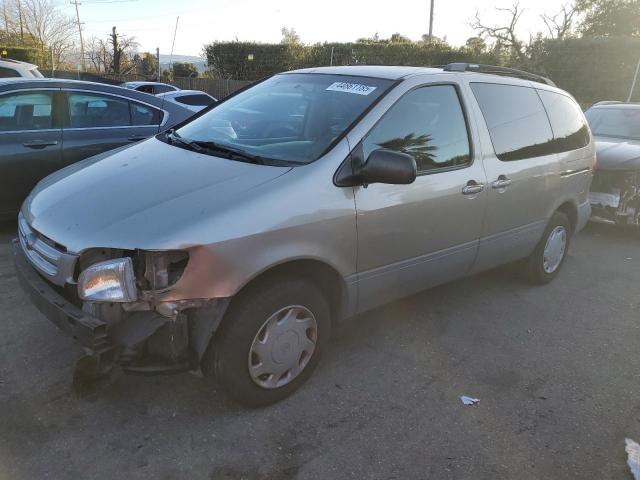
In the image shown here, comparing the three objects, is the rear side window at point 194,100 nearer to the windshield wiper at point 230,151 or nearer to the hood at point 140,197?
the windshield wiper at point 230,151

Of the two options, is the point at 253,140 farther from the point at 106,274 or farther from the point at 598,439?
the point at 598,439

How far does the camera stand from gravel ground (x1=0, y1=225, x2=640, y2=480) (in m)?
2.48

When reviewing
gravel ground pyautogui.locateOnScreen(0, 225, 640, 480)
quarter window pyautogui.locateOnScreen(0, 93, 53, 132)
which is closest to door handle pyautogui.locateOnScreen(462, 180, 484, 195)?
gravel ground pyautogui.locateOnScreen(0, 225, 640, 480)

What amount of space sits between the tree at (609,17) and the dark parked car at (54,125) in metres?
31.5

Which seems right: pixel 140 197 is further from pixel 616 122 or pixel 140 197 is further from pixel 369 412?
pixel 616 122

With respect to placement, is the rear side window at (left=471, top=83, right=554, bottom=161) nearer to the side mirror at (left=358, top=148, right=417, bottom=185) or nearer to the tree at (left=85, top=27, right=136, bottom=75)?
the side mirror at (left=358, top=148, right=417, bottom=185)

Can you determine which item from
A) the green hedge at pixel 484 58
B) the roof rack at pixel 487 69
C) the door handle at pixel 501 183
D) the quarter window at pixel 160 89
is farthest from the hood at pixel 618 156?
the quarter window at pixel 160 89

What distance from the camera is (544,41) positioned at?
77.7 ft

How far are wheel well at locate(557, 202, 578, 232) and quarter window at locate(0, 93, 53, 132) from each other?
4.94 metres

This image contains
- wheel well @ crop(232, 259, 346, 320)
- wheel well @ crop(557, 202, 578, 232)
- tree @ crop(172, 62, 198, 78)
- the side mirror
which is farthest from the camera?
tree @ crop(172, 62, 198, 78)

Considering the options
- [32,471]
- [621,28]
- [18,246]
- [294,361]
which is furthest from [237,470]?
[621,28]

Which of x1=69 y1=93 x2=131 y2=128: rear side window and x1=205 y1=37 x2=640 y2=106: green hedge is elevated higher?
x1=205 y1=37 x2=640 y2=106: green hedge

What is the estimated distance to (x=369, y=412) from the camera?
2904mm

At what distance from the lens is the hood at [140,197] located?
2408 mm
